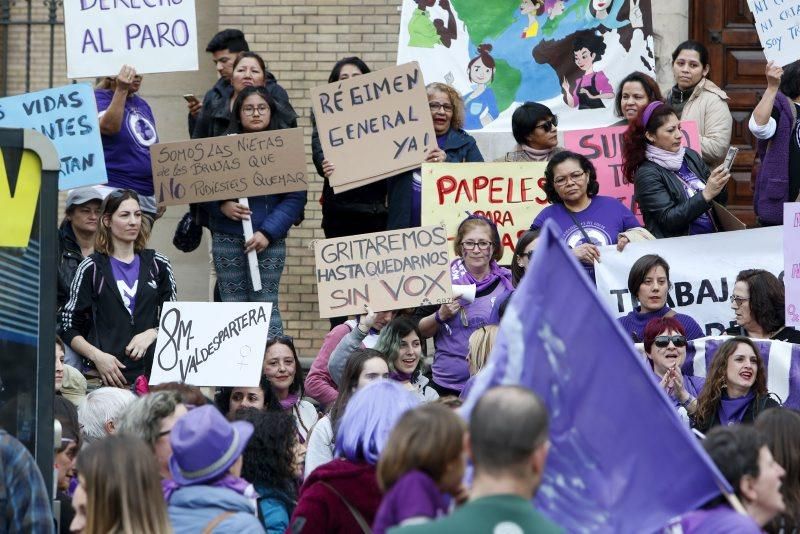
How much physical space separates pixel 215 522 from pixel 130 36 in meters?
6.16

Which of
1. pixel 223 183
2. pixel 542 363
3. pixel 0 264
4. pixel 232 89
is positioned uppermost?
pixel 232 89

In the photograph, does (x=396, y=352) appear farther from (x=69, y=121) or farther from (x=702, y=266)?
(x=69, y=121)

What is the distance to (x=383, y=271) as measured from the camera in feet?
31.1

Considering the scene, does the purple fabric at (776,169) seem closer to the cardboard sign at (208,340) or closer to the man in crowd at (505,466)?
the cardboard sign at (208,340)

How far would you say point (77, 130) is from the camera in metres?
10.2

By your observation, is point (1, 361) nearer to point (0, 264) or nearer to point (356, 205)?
point (0, 264)

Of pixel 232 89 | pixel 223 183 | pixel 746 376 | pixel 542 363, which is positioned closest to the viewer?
pixel 542 363

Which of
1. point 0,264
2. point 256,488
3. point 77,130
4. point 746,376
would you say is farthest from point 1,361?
point 77,130

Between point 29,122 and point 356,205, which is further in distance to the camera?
point 356,205

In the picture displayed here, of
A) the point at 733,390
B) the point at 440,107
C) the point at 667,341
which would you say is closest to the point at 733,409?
the point at 733,390

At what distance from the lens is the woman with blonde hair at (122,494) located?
4.81m

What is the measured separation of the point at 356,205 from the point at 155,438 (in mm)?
5099

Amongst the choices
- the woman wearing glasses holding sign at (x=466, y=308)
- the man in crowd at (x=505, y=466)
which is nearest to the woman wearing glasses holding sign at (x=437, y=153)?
the woman wearing glasses holding sign at (x=466, y=308)

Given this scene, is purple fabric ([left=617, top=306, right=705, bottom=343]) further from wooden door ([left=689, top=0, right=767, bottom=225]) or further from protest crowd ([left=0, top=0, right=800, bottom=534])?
wooden door ([left=689, top=0, right=767, bottom=225])
